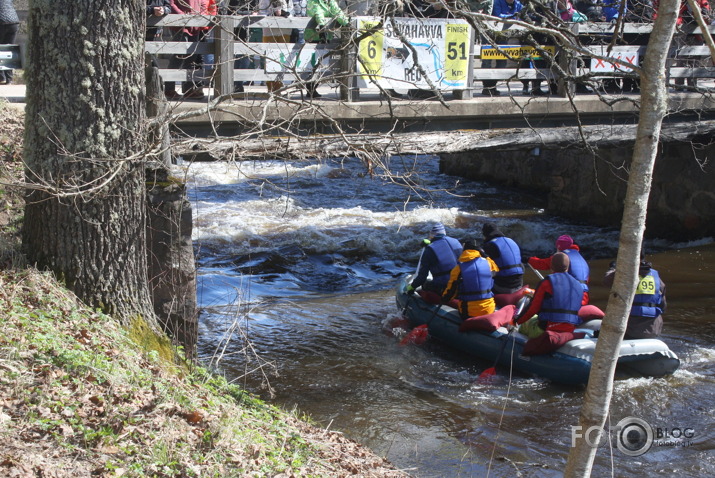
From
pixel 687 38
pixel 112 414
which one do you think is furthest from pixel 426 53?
pixel 112 414

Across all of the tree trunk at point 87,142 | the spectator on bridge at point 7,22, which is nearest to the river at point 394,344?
the tree trunk at point 87,142

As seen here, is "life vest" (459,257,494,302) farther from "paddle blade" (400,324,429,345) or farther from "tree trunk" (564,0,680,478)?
"tree trunk" (564,0,680,478)

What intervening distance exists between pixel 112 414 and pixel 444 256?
6112mm

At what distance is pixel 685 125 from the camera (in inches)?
536

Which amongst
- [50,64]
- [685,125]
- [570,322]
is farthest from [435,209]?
[50,64]

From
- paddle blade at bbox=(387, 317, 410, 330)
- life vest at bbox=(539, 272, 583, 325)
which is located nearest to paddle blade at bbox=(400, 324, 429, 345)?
paddle blade at bbox=(387, 317, 410, 330)

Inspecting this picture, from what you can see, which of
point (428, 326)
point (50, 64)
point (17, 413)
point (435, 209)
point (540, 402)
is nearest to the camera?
point (17, 413)

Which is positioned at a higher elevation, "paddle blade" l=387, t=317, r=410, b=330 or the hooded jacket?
the hooded jacket

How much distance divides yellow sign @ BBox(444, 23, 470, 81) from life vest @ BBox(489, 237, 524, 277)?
3.42 metres

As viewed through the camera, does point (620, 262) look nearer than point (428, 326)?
Yes

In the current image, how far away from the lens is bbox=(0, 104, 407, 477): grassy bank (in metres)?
4.02

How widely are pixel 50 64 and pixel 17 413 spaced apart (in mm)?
2656

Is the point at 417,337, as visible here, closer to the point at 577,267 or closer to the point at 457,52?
the point at 577,267

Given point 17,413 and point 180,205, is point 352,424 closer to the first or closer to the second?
point 180,205
